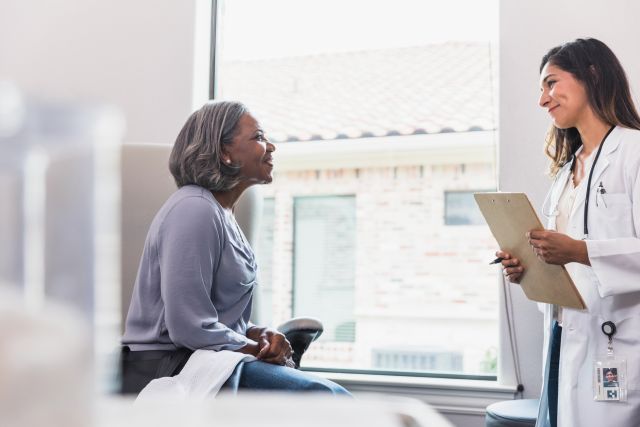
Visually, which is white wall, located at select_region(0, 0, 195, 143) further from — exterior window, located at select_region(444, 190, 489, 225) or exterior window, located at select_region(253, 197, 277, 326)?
exterior window, located at select_region(444, 190, 489, 225)

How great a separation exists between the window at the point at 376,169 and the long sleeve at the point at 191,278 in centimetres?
162

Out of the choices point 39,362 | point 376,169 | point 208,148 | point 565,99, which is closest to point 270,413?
point 39,362

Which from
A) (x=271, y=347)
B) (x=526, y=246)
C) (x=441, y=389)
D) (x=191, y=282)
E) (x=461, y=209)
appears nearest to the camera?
(x=191, y=282)

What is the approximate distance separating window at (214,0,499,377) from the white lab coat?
119 cm

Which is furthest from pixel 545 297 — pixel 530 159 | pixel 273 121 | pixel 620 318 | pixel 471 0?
pixel 273 121

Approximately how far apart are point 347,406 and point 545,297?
1.80 meters

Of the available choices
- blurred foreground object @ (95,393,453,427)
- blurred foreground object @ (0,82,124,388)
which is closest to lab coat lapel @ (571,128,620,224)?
blurred foreground object @ (95,393,453,427)

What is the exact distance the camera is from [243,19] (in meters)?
3.68

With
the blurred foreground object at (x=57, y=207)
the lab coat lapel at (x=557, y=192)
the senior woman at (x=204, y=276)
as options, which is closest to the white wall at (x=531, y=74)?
the lab coat lapel at (x=557, y=192)

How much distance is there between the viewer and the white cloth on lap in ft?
5.08

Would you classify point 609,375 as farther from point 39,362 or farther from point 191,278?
point 39,362

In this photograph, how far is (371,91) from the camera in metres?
3.54

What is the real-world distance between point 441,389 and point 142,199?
1.47m

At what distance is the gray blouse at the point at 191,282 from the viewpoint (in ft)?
5.90
